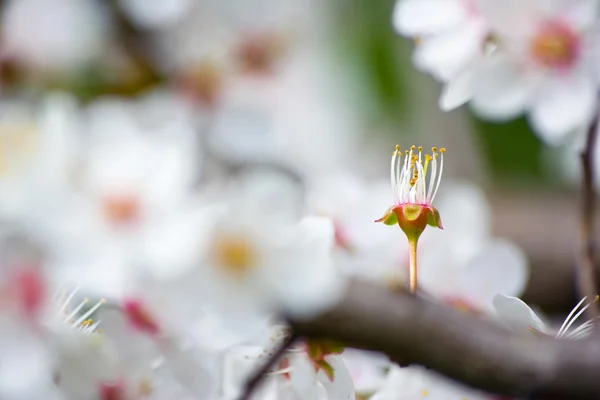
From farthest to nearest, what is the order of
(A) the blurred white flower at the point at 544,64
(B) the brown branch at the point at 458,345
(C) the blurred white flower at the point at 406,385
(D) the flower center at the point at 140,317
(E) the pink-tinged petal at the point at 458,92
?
(A) the blurred white flower at the point at 544,64 < (E) the pink-tinged petal at the point at 458,92 < (C) the blurred white flower at the point at 406,385 < (D) the flower center at the point at 140,317 < (B) the brown branch at the point at 458,345

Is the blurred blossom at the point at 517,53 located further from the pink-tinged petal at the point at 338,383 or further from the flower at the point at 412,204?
the pink-tinged petal at the point at 338,383

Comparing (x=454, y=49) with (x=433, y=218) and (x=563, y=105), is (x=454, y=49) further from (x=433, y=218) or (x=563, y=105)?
(x=433, y=218)

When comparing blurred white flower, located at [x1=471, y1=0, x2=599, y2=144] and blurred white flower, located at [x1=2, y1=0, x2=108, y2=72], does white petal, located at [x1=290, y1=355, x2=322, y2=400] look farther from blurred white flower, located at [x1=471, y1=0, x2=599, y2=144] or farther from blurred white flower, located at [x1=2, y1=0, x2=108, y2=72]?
blurred white flower, located at [x1=2, y1=0, x2=108, y2=72]

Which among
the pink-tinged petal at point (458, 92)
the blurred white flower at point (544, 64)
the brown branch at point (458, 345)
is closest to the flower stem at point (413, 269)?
the brown branch at point (458, 345)

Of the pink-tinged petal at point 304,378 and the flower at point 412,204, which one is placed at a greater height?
the flower at point 412,204

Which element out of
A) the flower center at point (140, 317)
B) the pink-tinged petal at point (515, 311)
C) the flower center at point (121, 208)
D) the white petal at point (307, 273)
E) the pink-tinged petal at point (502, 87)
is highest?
the pink-tinged petal at point (502, 87)

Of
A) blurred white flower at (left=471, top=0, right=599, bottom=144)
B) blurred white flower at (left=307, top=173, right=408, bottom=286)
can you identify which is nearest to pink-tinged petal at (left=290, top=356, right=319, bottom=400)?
blurred white flower at (left=307, top=173, right=408, bottom=286)
